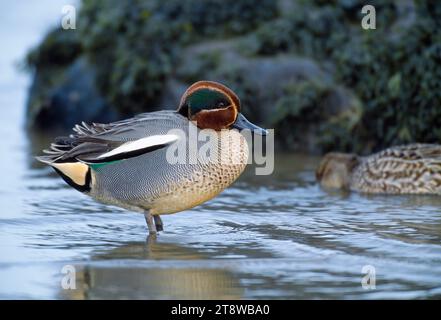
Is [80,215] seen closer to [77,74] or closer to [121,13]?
[121,13]

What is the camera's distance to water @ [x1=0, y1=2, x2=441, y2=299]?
4848 mm

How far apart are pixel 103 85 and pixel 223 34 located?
1701 millimetres

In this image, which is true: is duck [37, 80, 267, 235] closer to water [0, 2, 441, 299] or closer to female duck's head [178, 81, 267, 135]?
female duck's head [178, 81, 267, 135]

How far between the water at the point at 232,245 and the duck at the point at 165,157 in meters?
0.28

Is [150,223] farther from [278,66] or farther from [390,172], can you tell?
[278,66]

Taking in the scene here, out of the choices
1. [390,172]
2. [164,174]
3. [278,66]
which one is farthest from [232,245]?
[278,66]

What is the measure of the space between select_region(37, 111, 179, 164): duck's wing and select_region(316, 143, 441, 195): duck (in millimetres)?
2679

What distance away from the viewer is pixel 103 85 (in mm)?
12391

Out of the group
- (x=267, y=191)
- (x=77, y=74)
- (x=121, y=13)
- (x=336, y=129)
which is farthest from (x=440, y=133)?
(x=77, y=74)

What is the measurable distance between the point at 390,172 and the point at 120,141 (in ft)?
9.63

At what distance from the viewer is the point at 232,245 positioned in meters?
5.88

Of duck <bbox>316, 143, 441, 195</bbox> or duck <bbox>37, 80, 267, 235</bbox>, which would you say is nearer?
duck <bbox>37, 80, 267, 235</bbox>

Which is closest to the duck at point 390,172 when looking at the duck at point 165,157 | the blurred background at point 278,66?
the blurred background at point 278,66

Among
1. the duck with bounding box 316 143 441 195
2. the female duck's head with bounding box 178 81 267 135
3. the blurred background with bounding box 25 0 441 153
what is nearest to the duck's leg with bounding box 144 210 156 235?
the female duck's head with bounding box 178 81 267 135
